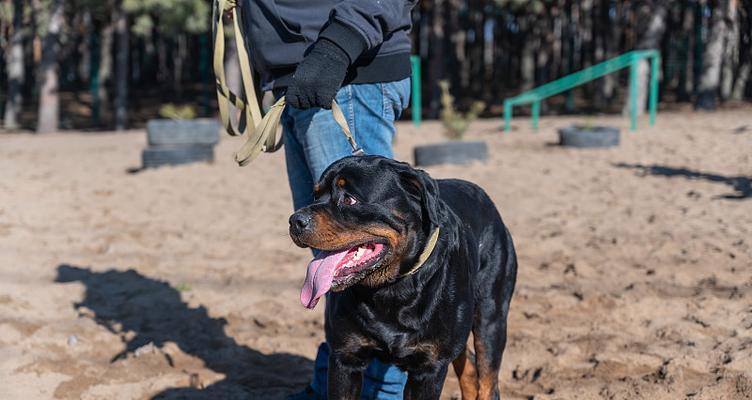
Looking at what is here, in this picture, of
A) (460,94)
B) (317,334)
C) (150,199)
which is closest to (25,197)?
(150,199)

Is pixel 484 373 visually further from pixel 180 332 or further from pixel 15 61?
pixel 15 61

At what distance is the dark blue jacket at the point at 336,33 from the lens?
288 cm

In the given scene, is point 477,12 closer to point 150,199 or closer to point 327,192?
point 150,199

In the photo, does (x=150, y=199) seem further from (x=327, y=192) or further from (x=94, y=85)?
(x=94, y=85)

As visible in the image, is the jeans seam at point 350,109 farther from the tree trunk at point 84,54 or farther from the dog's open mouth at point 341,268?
the tree trunk at point 84,54

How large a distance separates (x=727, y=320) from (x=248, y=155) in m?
3.12

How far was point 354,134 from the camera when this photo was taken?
3.26m

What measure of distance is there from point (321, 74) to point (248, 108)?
824 mm

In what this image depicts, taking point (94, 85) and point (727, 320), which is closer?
point (727, 320)

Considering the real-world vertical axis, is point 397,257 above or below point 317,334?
above

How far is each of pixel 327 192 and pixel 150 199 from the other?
7656 millimetres

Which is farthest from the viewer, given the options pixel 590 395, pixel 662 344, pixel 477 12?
pixel 477 12

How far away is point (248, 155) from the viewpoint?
3.40 meters

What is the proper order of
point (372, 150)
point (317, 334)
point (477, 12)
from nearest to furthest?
point (372, 150) < point (317, 334) < point (477, 12)
